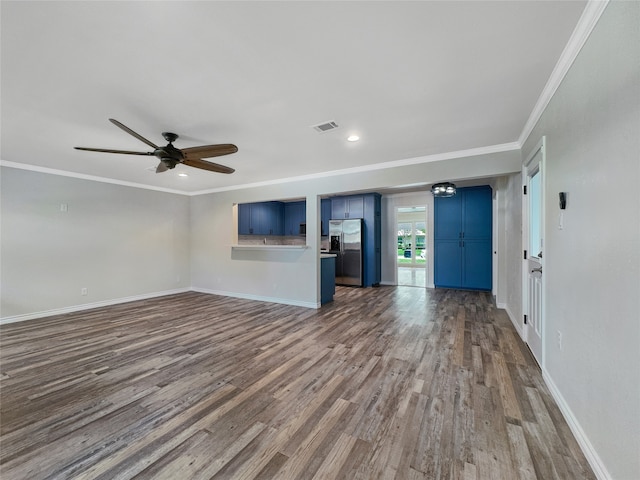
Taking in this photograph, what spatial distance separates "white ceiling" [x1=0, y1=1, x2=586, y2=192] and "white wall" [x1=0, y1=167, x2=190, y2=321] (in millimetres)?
1496

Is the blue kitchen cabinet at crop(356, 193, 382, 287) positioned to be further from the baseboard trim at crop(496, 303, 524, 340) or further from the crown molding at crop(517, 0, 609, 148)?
the crown molding at crop(517, 0, 609, 148)

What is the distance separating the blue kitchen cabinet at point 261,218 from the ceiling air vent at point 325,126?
464 centimetres

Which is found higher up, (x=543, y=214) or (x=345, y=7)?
(x=345, y=7)

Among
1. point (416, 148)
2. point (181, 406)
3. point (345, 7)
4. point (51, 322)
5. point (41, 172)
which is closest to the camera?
point (345, 7)

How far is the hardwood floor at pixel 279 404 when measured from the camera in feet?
4.88

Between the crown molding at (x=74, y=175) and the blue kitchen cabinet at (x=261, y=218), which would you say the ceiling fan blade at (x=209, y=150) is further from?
the blue kitchen cabinet at (x=261, y=218)

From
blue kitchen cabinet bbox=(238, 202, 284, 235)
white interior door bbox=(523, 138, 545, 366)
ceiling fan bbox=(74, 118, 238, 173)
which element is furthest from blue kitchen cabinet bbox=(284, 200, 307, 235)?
white interior door bbox=(523, 138, 545, 366)

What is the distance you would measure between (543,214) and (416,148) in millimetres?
1625

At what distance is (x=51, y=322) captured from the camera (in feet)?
13.5

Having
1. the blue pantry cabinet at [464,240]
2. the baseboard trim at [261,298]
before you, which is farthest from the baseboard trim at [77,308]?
the blue pantry cabinet at [464,240]

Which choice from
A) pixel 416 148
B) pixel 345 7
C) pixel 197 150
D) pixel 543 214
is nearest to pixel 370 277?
pixel 416 148

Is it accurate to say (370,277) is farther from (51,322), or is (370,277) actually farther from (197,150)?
(51,322)

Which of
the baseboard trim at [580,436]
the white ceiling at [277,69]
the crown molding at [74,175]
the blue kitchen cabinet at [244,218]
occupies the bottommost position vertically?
the baseboard trim at [580,436]

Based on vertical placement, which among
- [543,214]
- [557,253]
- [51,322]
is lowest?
[51,322]
